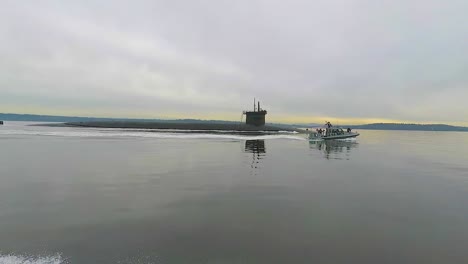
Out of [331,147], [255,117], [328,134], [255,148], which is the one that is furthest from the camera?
[255,117]

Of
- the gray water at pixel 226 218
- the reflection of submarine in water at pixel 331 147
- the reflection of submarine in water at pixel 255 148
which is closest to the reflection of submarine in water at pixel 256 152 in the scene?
the reflection of submarine in water at pixel 255 148

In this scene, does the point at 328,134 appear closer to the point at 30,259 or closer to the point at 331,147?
the point at 331,147

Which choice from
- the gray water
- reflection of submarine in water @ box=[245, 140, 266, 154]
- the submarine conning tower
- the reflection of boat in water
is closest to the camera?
the gray water

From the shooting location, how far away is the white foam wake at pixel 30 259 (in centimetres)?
776

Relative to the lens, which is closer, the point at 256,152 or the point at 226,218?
the point at 226,218

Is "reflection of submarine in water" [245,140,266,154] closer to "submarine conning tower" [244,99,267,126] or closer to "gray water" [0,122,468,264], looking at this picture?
"gray water" [0,122,468,264]

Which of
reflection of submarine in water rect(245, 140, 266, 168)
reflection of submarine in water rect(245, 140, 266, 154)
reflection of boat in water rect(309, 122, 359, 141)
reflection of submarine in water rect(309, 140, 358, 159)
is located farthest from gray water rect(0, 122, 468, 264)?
reflection of boat in water rect(309, 122, 359, 141)

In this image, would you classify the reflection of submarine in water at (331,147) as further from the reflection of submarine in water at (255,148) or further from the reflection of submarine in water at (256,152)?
the reflection of submarine in water at (255,148)

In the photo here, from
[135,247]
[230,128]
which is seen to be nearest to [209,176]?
[135,247]

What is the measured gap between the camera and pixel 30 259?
7.90 meters

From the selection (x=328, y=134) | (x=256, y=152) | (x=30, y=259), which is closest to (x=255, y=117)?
(x=328, y=134)

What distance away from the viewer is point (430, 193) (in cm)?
1755

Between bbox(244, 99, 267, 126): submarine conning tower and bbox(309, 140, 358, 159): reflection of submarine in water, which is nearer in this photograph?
bbox(309, 140, 358, 159): reflection of submarine in water

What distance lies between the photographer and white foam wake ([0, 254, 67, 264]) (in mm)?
7758
